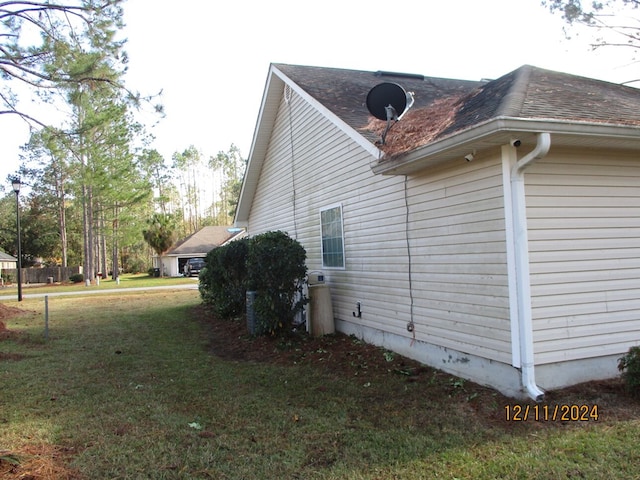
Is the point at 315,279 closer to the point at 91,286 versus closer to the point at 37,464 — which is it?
the point at 37,464

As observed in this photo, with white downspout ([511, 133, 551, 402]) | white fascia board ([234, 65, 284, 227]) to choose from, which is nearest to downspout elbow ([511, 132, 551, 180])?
white downspout ([511, 133, 551, 402])

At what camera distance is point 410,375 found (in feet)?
18.0

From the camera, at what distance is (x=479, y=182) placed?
4.77m

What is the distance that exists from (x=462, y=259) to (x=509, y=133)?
1602 mm

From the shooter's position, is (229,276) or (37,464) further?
(229,276)

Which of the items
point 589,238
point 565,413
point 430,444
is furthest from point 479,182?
point 430,444

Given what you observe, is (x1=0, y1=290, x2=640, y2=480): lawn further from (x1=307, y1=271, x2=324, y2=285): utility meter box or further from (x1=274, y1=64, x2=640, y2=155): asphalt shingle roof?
(x1=274, y1=64, x2=640, y2=155): asphalt shingle roof

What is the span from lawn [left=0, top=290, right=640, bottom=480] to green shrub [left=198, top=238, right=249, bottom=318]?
3.62 metres

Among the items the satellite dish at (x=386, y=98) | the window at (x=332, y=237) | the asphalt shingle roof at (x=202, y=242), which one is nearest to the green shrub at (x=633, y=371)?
the satellite dish at (x=386, y=98)

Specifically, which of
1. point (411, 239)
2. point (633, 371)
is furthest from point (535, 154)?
point (411, 239)

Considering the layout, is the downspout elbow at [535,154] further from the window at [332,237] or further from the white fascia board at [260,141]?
the white fascia board at [260,141]

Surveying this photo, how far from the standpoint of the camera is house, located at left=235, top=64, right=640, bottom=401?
4.31 m

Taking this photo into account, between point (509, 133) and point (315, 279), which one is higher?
point (509, 133)

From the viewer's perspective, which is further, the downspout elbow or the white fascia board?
the white fascia board
